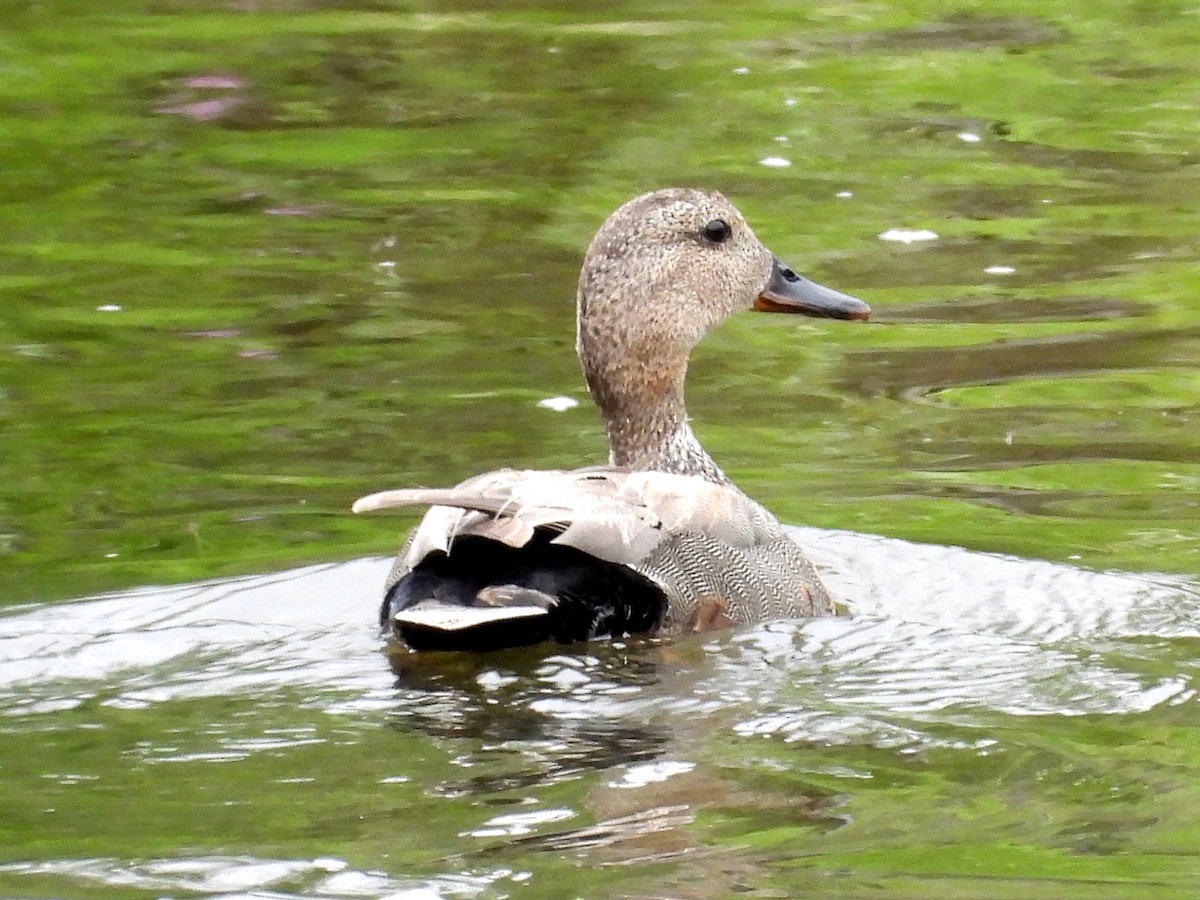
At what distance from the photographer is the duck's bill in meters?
8.43

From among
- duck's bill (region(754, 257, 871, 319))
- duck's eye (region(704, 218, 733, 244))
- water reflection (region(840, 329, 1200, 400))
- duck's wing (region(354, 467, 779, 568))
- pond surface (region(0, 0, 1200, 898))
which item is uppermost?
duck's eye (region(704, 218, 733, 244))

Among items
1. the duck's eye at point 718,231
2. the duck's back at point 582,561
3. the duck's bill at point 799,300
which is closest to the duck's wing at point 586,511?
the duck's back at point 582,561

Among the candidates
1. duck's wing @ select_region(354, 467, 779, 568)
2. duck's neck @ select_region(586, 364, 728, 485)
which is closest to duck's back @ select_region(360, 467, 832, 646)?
duck's wing @ select_region(354, 467, 779, 568)

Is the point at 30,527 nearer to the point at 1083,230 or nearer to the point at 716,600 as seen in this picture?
the point at 716,600

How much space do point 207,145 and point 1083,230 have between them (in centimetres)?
471

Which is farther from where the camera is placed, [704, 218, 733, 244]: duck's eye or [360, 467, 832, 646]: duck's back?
[704, 218, 733, 244]: duck's eye

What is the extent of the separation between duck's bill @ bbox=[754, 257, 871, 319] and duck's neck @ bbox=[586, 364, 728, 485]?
619 millimetres

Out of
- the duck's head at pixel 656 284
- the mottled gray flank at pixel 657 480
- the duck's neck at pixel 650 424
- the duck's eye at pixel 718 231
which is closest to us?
the mottled gray flank at pixel 657 480

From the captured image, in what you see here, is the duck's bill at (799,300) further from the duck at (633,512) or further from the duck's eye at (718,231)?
the duck's eye at (718,231)

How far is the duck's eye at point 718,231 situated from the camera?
804 cm

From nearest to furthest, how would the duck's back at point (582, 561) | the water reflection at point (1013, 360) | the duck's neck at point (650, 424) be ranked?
the duck's back at point (582, 561), the duck's neck at point (650, 424), the water reflection at point (1013, 360)

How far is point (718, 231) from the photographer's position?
807cm

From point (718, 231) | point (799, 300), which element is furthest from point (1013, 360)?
point (718, 231)

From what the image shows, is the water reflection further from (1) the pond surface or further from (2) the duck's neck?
(2) the duck's neck
